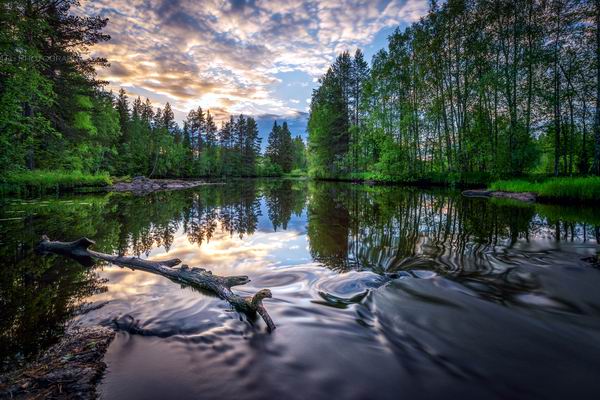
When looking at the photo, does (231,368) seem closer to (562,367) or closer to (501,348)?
(501,348)

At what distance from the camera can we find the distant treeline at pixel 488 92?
1605 centimetres

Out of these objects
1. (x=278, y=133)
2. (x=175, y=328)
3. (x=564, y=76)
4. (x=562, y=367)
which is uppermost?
(x=278, y=133)

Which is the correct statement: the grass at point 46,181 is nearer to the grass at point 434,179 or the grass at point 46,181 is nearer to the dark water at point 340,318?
the dark water at point 340,318

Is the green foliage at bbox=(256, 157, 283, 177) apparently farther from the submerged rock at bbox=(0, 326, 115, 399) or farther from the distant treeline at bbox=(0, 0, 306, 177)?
the submerged rock at bbox=(0, 326, 115, 399)

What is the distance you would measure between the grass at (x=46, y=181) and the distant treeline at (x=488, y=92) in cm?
2741

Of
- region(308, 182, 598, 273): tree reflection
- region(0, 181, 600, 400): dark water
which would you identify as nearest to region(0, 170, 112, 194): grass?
region(0, 181, 600, 400): dark water

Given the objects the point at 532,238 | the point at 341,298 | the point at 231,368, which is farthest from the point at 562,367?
the point at 532,238

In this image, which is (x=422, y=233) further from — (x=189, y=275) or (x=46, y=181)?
(x=46, y=181)

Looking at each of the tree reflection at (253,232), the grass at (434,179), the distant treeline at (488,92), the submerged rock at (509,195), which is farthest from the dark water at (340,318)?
the grass at (434,179)

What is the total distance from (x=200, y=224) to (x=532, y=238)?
30.1ft

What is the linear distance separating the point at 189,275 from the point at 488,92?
23934 mm

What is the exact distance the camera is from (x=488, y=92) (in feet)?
66.2

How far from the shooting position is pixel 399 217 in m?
10.0

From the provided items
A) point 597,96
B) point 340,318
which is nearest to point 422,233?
point 340,318
